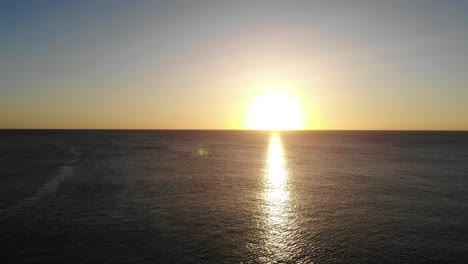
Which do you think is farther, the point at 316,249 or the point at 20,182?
the point at 20,182

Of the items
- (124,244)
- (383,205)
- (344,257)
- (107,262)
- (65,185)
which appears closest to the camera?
(107,262)

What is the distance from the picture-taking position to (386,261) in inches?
714

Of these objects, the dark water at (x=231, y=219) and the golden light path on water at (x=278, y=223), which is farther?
the golden light path on water at (x=278, y=223)

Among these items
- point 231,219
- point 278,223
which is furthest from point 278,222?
point 231,219

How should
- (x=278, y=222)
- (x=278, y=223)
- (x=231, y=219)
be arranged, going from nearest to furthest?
(x=278, y=223) → (x=278, y=222) → (x=231, y=219)

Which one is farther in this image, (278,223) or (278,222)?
(278,222)

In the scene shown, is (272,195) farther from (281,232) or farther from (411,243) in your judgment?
(411,243)

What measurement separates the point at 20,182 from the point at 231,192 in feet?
94.1

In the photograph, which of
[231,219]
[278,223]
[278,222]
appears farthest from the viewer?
[231,219]

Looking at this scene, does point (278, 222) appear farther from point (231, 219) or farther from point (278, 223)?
point (231, 219)

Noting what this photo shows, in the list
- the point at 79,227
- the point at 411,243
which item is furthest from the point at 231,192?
the point at 411,243

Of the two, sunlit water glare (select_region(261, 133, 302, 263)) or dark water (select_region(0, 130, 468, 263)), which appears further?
sunlit water glare (select_region(261, 133, 302, 263))

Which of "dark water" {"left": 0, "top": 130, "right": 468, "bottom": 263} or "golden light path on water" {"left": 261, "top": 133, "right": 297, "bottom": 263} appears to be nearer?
"dark water" {"left": 0, "top": 130, "right": 468, "bottom": 263}

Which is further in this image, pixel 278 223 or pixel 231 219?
pixel 231 219
